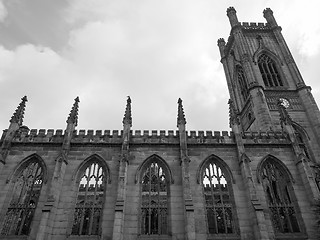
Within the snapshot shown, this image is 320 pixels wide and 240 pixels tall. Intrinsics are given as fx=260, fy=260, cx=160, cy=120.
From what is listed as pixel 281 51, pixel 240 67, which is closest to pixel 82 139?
pixel 240 67

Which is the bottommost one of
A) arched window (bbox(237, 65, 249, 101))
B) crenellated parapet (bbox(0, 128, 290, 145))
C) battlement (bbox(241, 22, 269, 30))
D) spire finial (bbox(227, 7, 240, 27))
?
crenellated parapet (bbox(0, 128, 290, 145))

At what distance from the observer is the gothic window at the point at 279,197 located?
1758cm

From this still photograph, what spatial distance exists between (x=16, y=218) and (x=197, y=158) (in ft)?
42.5

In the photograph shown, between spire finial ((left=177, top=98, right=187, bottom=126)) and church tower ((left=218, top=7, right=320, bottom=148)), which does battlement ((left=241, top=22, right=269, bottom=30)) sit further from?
spire finial ((left=177, top=98, right=187, bottom=126))

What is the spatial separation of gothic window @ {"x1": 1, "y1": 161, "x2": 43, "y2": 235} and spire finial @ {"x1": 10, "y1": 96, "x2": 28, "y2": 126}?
12.7 feet

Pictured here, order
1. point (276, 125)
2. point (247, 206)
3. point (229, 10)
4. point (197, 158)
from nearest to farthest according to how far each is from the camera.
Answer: point (247, 206) < point (197, 158) < point (276, 125) < point (229, 10)

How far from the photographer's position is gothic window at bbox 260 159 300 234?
1758 centimetres

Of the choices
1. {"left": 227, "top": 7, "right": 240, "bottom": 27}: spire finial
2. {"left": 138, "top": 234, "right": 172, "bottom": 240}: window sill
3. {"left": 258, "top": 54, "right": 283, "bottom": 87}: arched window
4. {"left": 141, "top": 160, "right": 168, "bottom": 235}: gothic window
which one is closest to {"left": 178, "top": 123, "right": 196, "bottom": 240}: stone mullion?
{"left": 138, "top": 234, "right": 172, "bottom": 240}: window sill

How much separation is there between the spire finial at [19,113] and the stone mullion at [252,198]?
17387 millimetres

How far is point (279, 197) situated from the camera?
61.9 ft

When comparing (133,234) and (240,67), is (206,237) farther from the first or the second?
(240,67)

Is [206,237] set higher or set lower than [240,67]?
lower

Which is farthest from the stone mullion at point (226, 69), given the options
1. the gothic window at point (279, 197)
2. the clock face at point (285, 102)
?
the gothic window at point (279, 197)

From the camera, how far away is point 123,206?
16469 millimetres
